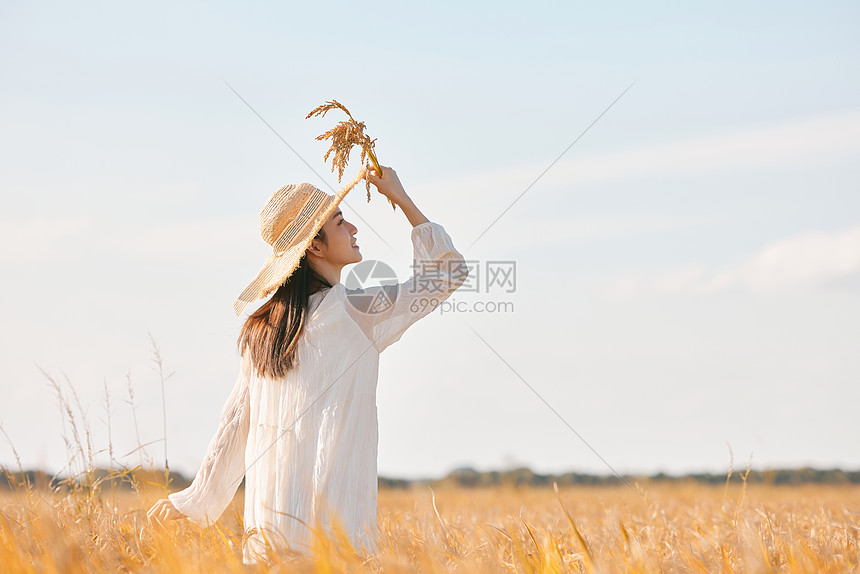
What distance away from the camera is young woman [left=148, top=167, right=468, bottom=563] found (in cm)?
316

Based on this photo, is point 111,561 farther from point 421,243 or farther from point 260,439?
point 421,243

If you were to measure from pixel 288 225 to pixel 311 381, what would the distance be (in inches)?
33.8

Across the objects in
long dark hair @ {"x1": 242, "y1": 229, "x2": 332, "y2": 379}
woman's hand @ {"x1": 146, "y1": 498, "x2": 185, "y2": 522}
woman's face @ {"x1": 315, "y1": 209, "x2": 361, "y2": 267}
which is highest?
woman's face @ {"x1": 315, "y1": 209, "x2": 361, "y2": 267}

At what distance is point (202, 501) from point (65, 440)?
1.32 meters

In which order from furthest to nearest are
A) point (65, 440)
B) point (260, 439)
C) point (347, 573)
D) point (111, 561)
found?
point (65, 440) → point (260, 439) → point (111, 561) → point (347, 573)

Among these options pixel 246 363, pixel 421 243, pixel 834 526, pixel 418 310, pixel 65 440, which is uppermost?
pixel 421 243

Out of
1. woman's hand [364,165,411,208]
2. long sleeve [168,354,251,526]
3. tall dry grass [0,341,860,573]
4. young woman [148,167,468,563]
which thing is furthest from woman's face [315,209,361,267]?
tall dry grass [0,341,860,573]

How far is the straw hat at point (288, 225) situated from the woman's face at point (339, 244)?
54mm

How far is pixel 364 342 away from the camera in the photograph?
3.27m

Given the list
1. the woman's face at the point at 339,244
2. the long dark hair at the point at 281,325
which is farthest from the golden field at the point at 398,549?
the woman's face at the point at 339,244

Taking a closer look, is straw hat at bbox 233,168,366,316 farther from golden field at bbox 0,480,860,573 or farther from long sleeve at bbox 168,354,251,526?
golden field at bbox 0,480,860,573

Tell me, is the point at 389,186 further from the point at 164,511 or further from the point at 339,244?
the point at 164,511

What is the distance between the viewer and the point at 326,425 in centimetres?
318

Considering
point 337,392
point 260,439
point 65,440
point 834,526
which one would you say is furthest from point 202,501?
point 834,526
